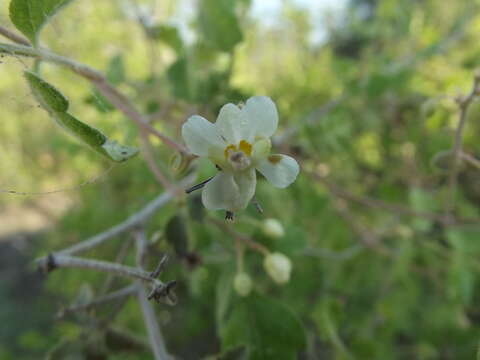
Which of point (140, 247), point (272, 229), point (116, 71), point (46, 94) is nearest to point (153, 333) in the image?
point (140, 247)

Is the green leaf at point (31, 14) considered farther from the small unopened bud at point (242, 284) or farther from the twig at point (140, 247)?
the small unopened bud at point (242, 284)

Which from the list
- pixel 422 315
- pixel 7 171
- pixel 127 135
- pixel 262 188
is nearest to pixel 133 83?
pixel 127 135

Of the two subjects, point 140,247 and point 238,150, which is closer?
point 238,150

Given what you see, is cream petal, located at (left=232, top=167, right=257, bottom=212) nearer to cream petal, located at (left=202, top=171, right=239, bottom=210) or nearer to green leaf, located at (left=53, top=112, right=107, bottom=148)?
cream petal, located at (left=202, top=171, right=239, bottom=210)

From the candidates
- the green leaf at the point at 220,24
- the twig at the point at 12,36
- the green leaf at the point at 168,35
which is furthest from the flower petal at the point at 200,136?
the green leaf at the point at 168,35

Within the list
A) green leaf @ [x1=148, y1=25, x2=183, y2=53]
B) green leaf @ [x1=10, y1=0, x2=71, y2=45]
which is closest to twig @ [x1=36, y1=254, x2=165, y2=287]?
green leaf @ [x1=10, y1=0, x2=71, y2=45]

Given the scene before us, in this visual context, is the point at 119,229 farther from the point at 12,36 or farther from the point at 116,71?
the point at 116,71
